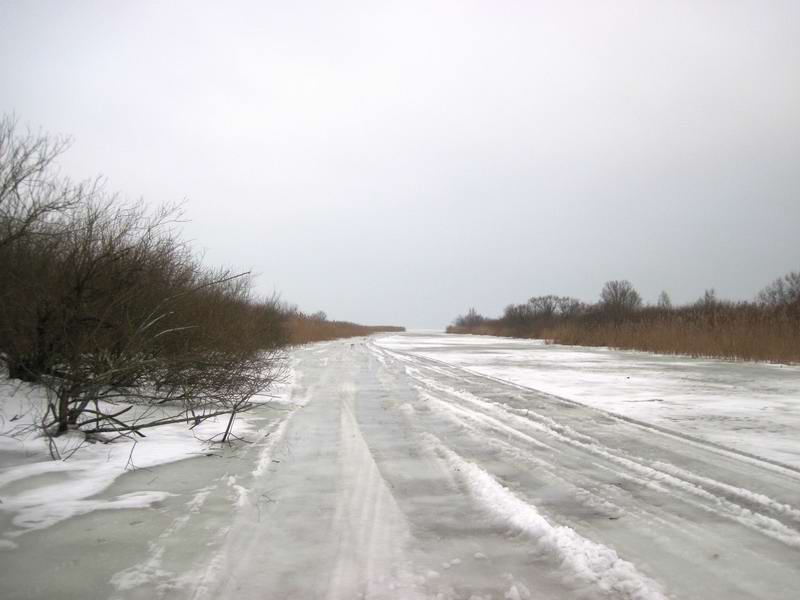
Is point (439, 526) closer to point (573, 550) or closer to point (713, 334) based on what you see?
point (573, 550)

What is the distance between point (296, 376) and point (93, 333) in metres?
7.19

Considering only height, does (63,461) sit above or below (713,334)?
below

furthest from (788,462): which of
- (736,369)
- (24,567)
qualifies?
(736,369)

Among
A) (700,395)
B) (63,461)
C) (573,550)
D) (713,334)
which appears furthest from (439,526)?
(713,334)

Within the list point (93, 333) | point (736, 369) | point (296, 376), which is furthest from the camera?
point (736, 369)

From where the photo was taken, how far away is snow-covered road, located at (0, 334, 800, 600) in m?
2.31

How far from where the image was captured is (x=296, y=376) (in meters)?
12.2

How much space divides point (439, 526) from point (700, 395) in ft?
24.3

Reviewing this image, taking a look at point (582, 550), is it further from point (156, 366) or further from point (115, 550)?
point (156, 366)

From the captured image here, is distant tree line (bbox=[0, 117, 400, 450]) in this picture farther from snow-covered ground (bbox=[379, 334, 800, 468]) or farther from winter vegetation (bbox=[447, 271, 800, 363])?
winter vegetation (bbox=[447, 271, 800, 363])

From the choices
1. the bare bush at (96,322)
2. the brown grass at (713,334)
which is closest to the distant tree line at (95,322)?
the bare bush at (96,322)

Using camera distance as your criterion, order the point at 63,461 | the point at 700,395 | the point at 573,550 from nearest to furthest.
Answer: the point at 573,550 < the point at 63,461 < the point at 700,395

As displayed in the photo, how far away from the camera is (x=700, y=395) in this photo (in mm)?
8625

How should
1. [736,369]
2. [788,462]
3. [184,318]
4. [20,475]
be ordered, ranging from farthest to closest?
[736,369] → [184,318] → [788,462] → [20,475]
